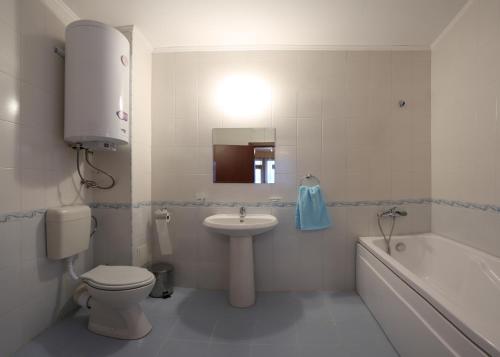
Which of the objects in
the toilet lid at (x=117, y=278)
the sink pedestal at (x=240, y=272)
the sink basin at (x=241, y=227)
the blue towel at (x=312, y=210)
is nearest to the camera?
the toilet lid at (x=117, y=278)

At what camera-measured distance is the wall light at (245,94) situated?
193 centimetres

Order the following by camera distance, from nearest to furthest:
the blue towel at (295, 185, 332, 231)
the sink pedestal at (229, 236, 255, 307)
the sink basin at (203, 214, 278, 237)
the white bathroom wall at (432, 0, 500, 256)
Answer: the white bathroom wall at (432, 0, 500, 256) → the sink basin at (203, 214, 278, 237) → the sink pedestal at (229, 236, 255, 307) → the blue towel at (295, 185, 332, 231)

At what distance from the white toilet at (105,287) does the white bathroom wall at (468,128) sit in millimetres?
2266

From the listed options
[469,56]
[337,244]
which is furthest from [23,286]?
[469,56]

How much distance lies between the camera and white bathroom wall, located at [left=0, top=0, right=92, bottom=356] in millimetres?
1192

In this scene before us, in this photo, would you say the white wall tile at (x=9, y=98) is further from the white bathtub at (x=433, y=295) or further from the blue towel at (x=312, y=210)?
the white bathtub at (x=433, y=295)

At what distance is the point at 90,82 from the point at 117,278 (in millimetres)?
1268

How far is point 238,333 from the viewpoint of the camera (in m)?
1.42

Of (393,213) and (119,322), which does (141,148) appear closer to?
(119,322)

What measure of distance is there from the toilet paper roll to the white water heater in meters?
0.78

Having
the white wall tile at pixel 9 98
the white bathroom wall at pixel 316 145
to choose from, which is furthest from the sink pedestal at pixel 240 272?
the white wall tile at pixel 9 98

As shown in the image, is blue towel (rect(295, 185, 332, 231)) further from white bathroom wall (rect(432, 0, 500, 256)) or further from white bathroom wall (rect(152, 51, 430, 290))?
white bathroom wall (rect(432, 0, 500, 256))

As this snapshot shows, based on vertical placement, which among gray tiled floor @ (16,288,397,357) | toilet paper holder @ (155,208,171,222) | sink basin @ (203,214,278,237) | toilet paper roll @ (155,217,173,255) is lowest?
Answer: gray tiled floor @ (16,288,397,357)

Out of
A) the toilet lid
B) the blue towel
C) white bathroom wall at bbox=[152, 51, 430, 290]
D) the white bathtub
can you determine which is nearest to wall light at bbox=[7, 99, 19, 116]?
white bathroom wall at bbox=[152, 51, 430, 290]
